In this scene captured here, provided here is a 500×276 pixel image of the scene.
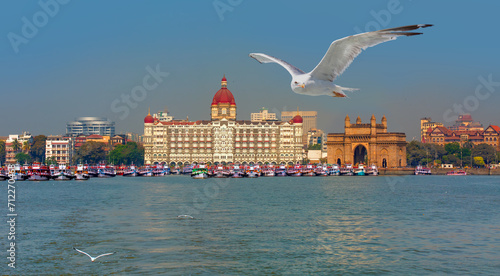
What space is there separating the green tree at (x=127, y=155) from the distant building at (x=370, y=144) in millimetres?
54515

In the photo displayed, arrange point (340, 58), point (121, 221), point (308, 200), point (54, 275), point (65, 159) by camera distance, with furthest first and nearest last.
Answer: point (65, 159) < point (308, 200) < point (121, 221) < point (54, 275) < point (340, 58)

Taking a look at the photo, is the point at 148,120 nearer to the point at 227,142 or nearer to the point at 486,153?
the point at 227,142

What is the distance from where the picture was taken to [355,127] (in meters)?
143

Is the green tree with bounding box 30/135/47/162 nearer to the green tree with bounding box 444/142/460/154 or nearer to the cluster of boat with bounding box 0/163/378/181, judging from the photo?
the cluster of boat with bounding box 0/163/378/181

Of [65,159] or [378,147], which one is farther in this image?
[65,159]

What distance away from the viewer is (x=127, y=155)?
16638 cm

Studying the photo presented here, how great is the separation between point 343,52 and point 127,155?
516 ft

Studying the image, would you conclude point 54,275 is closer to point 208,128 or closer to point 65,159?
point 208,128

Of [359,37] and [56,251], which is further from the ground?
[359,37]

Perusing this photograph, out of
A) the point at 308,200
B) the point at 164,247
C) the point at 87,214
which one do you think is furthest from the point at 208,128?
the point at 164,247

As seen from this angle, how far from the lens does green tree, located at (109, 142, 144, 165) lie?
16550cm

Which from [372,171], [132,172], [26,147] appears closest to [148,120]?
[26,147]

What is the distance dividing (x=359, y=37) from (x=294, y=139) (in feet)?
515

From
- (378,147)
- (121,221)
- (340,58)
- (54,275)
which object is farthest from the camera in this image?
(378,147)
